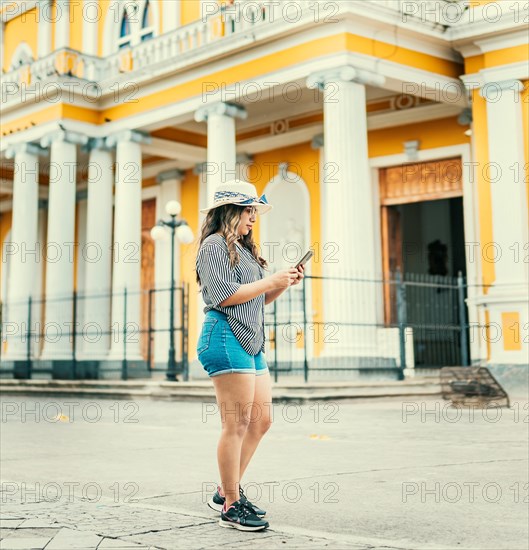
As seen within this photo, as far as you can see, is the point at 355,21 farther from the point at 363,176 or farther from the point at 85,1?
the point at 85,1

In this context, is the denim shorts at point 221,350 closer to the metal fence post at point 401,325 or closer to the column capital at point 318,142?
the metal fence post at point 401,325

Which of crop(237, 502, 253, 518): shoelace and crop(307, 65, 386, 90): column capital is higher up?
crop(307, 65, 386, 90): column capital

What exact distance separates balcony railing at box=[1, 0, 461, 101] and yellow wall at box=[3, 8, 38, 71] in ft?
13.0

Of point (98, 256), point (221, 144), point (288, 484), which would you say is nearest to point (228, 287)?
point (288, 484)

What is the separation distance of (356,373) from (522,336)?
3081mm

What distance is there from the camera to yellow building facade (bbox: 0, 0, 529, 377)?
16.9 metres

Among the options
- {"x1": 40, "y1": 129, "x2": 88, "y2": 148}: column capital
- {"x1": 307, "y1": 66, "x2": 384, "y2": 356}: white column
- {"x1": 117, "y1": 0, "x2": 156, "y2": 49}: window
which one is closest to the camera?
{"x1": 307, "y1": 66, "x2": 384, "y2": 356}: white column

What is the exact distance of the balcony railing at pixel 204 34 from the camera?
17.0m

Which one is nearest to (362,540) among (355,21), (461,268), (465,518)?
(465,518)

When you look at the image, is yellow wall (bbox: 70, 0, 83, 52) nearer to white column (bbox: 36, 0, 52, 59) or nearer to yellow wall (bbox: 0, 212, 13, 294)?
white column (bbox: 36, 0, 52, 59)

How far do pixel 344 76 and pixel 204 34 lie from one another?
4.16 meters

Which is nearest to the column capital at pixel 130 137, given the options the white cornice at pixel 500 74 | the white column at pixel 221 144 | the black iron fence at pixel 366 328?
the white column at pixel 221 144

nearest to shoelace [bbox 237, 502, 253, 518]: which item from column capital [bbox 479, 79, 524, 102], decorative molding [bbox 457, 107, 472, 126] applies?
column capital [bbox 479, 79, 524, 102]

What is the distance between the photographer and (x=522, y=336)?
16.3 m
